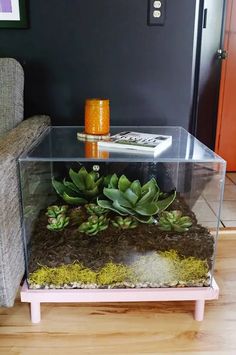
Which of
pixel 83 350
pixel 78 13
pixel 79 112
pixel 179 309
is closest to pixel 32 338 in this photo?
pixel 83 350

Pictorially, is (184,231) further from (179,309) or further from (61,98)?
(61,98)

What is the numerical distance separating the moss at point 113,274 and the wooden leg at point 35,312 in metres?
0.20

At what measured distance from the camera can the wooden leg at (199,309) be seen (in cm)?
113

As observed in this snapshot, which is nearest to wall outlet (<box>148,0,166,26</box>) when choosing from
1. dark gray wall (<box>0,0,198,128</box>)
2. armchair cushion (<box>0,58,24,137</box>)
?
dark gray wall (<box>0,0,198,128</box>)

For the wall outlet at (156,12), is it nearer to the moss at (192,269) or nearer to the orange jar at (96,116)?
the orange jar at (96,116)

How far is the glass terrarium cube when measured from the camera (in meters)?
1.08

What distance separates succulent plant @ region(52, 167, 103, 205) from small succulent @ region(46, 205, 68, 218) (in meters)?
0.03

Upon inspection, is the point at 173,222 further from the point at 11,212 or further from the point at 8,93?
the point at 8,93

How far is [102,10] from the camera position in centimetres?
149

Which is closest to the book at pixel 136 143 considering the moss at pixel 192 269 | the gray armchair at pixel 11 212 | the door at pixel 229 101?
the gray armchair at pixel 11 212

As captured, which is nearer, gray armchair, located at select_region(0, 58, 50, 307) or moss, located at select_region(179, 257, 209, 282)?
gray armchair, located at select_region(0, 58, 50, 307)

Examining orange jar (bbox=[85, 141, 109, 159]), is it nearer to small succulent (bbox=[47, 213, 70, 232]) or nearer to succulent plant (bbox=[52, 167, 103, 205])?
succulent plant (bbox=[52, 167, 103, 205])

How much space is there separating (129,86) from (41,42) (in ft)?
1.36

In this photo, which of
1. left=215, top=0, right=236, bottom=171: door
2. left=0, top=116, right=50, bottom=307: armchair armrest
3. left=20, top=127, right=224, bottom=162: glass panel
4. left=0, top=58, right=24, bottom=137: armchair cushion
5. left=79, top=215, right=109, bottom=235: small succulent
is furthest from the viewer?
left=215, top=0, right=236, bottom=171: door
